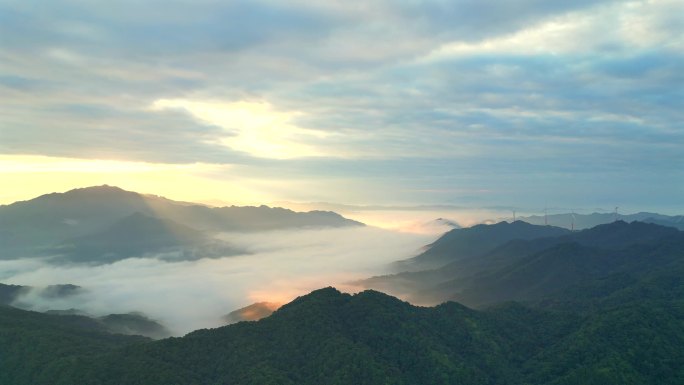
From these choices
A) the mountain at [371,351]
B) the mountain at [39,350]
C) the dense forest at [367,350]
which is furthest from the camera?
the mountain at [39,350]

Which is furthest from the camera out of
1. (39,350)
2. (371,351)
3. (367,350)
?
(39,350)

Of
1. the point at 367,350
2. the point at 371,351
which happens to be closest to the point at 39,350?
the point at 367,350

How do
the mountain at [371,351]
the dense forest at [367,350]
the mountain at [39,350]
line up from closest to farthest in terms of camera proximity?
1. the mountain at [371,351]
2. the dense forest at [367,350]
3. the mountain at [39,350]

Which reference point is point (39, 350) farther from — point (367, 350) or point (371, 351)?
point (371, 351)

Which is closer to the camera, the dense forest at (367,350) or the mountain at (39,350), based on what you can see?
the dense forest at (367,350)

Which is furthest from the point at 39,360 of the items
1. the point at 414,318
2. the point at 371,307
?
the point at 414,318

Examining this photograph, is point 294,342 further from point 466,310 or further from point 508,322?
point 508,322

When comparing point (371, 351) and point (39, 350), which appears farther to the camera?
point (39, 350)

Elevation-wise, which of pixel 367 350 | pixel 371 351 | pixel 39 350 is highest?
pixel 367 350
